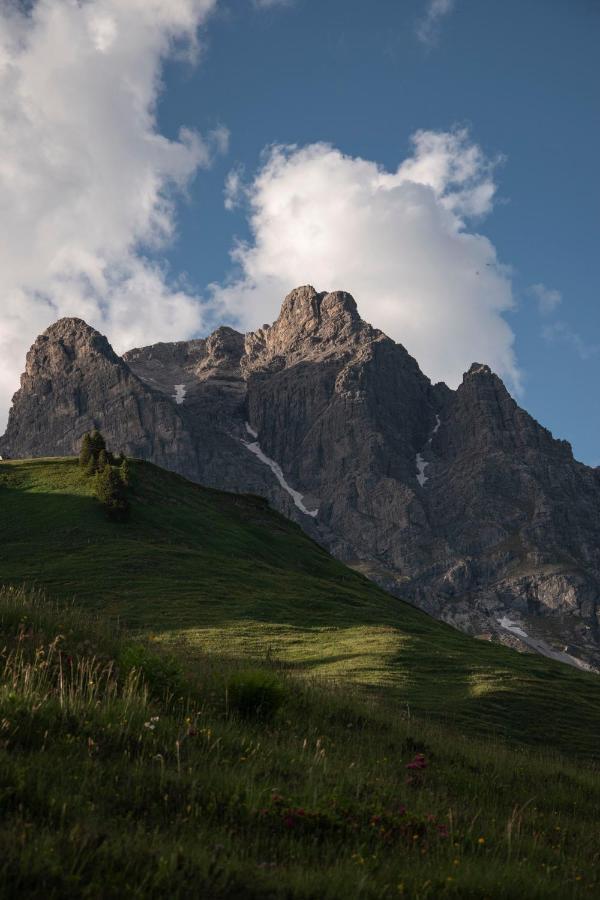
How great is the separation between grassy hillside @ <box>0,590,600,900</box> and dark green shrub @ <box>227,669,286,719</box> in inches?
1.6

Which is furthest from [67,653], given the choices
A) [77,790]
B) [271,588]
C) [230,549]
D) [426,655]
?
[230,549]

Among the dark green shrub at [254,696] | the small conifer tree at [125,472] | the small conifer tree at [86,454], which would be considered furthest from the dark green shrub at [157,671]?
the small conifer tree at [86,454]

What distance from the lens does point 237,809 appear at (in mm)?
8398

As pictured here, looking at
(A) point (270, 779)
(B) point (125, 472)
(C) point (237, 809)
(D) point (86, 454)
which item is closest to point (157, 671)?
(A) point (270, 779)

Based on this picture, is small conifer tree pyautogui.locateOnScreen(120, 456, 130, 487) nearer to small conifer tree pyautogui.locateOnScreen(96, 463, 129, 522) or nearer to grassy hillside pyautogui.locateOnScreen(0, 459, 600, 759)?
small conifer tree pyautogui.locateOnScreen(96, 463, 129, 522)

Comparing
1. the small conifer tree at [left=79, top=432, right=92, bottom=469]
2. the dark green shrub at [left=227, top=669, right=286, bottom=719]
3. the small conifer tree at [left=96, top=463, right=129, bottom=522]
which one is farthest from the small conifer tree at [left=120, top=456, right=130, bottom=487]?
the dark green shrub at [left=227, top=669, right=286, bottom=719]

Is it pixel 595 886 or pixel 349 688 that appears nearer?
pixel 595 886

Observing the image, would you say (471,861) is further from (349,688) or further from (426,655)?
(426,655)

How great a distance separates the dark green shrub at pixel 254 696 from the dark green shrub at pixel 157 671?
0.92 metres

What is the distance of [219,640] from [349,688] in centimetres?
1017

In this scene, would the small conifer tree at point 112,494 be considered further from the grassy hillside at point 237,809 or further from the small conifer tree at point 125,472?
the grassy hillside at point 237,809

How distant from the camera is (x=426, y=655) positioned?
3312cm

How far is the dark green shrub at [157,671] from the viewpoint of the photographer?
13.4m

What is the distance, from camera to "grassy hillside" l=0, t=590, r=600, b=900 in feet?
22.1
